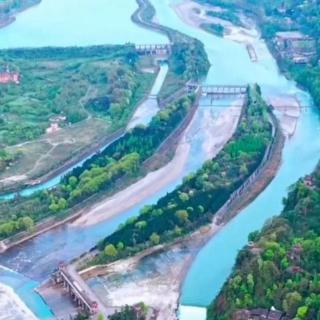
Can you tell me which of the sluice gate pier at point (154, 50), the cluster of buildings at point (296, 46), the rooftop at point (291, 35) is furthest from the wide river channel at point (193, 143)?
the sluice gate pier at point (154, 50)

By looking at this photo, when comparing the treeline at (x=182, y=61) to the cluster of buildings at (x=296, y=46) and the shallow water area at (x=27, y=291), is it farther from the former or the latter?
the shallow water area at (x=27, y=291)

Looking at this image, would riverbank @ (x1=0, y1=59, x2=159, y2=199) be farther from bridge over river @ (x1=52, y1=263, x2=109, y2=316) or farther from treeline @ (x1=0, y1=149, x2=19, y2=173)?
bridge over river @ (x1=52, y1=263, x2=109, y2=316)

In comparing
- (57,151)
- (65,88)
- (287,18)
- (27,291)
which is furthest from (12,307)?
(287,18)

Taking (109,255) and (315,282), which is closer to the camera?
(315,282)

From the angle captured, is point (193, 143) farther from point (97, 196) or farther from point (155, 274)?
point (155, 274)

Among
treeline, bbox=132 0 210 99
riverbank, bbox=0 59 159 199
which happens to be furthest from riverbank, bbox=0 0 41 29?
riverbank, bbox=0 59 159 199

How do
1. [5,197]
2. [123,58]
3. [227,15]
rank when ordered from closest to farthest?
[5,197], [123,58], [227,15]

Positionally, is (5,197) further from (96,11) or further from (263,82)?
(96,11)

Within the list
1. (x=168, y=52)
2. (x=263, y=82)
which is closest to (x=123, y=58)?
(x=168, y=52)
